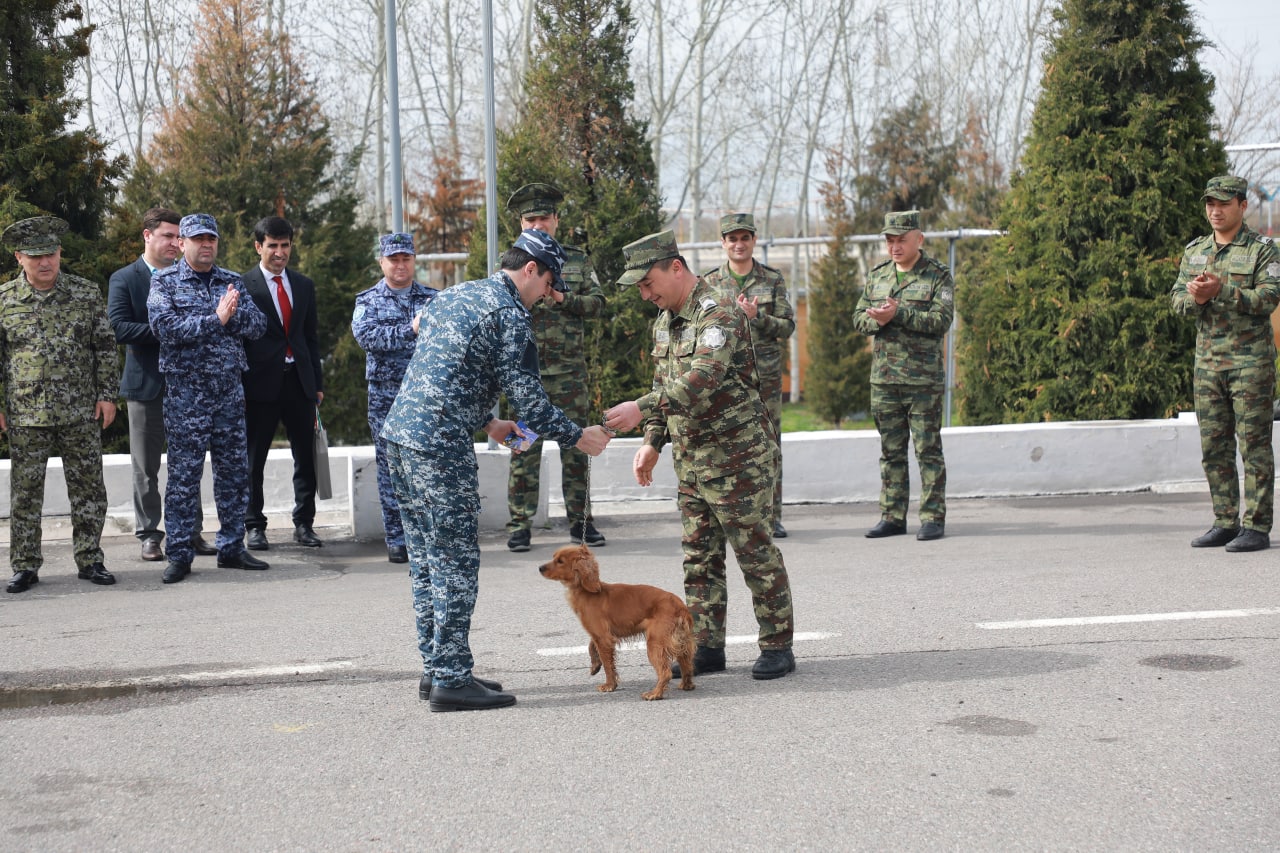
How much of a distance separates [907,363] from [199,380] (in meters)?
4.71

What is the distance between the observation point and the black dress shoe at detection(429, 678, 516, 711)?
5164 millimetres

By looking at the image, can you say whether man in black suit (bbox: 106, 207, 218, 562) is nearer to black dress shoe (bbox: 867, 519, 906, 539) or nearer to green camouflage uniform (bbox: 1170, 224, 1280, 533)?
black dress shoe (bbox: 867, 519, 906, 539)

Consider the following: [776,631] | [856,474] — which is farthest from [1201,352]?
[776,631]

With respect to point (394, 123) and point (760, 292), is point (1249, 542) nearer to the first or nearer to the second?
point (760, 292)

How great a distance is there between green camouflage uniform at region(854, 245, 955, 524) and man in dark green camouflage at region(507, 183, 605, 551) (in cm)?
194

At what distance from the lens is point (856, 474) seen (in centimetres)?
1073

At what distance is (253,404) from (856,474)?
192 inches

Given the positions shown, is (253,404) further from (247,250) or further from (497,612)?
(247,250)

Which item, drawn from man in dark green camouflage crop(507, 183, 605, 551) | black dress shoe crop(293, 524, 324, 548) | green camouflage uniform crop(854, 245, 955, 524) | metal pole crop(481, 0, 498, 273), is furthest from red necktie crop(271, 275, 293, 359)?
green camouflage uniform crop(854, 245, 955, 524)

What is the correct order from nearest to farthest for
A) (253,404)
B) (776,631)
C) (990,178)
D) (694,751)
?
1. (694,751)
2. (776,631)
3. (253,404)
4. (990,178)

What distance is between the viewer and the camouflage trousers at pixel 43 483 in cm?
775

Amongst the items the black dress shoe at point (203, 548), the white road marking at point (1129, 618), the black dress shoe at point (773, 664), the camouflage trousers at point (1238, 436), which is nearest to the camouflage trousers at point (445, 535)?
the black dress shoe at point (773, 664)

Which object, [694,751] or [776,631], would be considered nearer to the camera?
[694,751]

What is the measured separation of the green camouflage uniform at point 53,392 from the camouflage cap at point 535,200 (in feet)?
8.71
